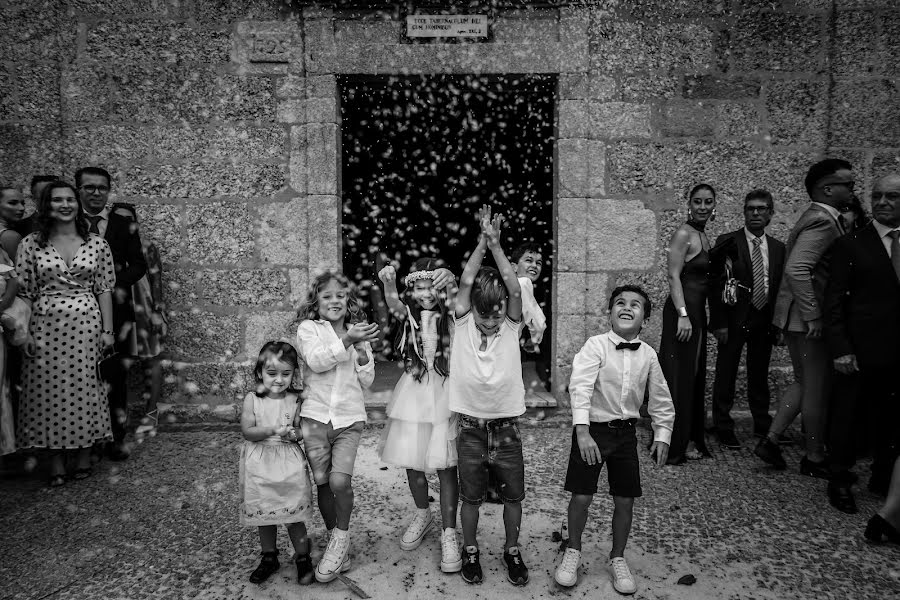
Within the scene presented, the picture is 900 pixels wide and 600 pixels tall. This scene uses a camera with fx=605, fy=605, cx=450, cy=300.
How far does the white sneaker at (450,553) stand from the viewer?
2.80 metres

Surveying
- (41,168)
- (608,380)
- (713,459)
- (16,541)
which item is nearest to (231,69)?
(41,168)

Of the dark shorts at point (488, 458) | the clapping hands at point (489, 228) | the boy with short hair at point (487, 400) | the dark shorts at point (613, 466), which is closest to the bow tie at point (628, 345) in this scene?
the dark shorts at point (613, 466)

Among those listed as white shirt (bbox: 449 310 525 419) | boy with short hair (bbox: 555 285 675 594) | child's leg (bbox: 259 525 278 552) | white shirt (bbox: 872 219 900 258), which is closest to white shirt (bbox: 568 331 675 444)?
boy with short hair (bbox: 555 285 675 594)

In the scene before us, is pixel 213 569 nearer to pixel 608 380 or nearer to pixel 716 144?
pixel 608 380

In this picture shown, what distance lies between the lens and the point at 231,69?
4895mm

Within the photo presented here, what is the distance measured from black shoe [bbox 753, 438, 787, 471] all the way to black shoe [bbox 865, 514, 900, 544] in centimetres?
91

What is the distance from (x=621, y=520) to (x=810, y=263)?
85.7 inches

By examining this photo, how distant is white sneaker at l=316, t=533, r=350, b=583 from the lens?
269 centimetres

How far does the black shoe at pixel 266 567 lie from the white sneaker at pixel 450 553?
772mm

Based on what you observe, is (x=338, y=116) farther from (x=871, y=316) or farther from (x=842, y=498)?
(x=842, y=498)

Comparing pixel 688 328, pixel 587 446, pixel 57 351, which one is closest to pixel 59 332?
pixel 57 351

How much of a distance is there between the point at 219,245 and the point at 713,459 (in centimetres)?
413

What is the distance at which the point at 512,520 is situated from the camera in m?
2.75

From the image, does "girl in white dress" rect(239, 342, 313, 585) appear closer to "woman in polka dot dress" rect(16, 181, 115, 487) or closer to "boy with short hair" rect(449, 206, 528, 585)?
"boy with short hair" rect(449, 206, 528, 585)
